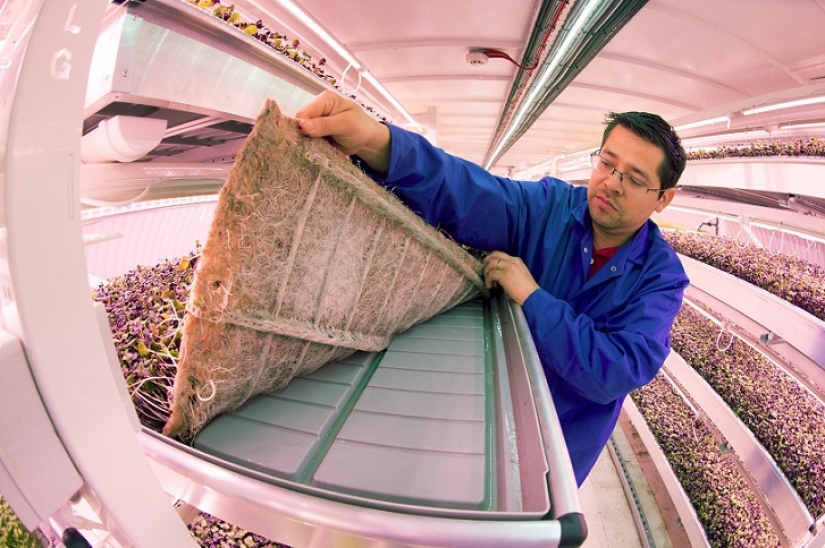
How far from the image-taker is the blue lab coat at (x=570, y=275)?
92 centimetres

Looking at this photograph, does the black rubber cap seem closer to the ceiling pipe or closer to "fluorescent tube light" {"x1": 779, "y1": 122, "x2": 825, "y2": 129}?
the ceiling pipe

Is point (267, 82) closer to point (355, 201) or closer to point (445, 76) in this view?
point (355, 201)

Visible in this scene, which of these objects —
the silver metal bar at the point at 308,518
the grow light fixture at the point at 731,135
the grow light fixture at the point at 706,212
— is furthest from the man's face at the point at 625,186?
the grow light fixture at the point at 706,212

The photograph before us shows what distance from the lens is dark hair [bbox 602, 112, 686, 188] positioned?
1091 mm

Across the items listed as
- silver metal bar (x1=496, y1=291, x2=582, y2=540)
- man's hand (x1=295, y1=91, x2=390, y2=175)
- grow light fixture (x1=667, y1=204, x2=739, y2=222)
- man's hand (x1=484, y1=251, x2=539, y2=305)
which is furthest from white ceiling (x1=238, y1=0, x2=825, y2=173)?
grow light fixture (x1=667, y1=204, x2=739, y2=222)

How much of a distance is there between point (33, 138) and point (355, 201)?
0.44 metres

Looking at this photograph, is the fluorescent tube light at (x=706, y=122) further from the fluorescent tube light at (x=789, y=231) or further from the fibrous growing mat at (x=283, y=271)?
the fibrous growing mat at (x=283, y=271)

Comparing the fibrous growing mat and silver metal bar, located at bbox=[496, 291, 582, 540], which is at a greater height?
the fibrous growing mat

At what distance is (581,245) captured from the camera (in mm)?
1195

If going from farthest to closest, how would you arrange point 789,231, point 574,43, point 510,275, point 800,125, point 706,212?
point 706,212, point 789,231, point 800,125, point 574,43, point 510,275

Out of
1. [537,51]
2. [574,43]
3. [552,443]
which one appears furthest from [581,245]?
[537,51]

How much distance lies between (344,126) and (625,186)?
35.0 inches

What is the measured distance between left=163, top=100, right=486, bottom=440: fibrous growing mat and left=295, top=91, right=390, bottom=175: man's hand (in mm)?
39

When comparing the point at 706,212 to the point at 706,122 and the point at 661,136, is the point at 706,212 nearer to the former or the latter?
the point at 706,122
